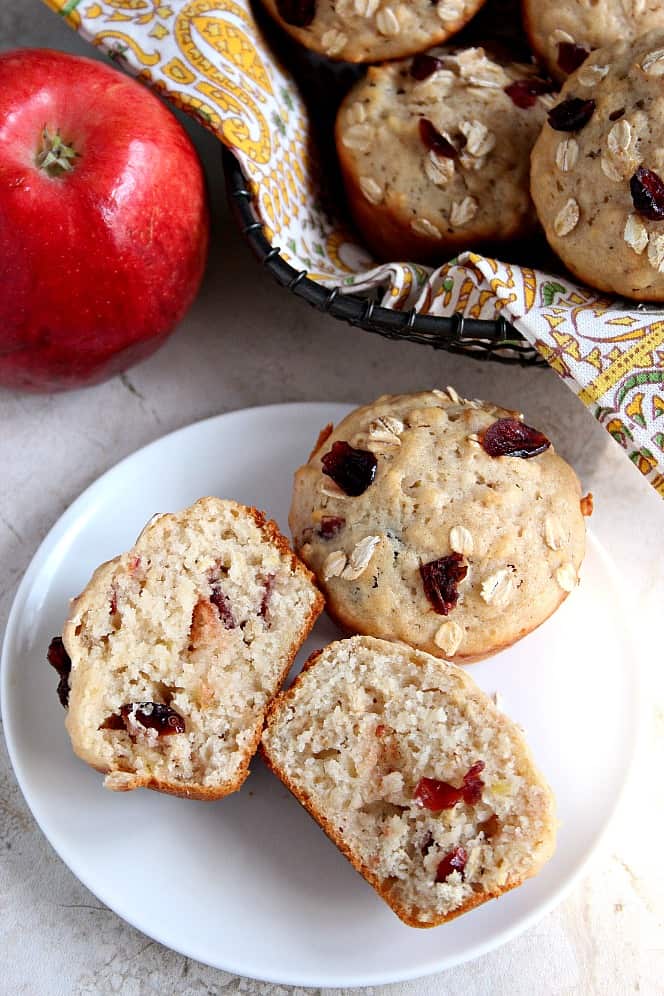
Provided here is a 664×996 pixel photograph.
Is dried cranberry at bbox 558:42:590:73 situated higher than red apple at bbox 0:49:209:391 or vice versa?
dried cranberry at bbox 558:42:590:73

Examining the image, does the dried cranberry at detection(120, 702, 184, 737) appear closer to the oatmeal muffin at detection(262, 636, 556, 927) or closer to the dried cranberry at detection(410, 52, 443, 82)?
the oatmeal muffin at detection(262, 636, 556, 927)

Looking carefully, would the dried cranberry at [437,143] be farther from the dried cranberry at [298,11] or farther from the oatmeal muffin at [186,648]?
the oatmeal muffin at [186,648]

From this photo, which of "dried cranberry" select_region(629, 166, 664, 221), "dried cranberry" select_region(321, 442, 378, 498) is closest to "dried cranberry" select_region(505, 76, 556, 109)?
"dried cranberry" select_region(629, 166, 664, 221)

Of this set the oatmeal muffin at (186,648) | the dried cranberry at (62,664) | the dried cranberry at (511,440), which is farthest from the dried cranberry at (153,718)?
the dried cranberry at (511,440)

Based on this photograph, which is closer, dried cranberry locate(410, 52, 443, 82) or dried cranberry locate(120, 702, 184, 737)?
dried cranberry locate(120, 702, 184, 737)

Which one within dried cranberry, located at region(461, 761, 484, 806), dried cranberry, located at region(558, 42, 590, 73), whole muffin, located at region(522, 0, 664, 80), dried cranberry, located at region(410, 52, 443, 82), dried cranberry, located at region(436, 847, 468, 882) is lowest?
dried cranberry, located at region(436, 847, 468, 882)

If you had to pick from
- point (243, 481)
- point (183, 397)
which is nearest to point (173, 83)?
point (183, 397)

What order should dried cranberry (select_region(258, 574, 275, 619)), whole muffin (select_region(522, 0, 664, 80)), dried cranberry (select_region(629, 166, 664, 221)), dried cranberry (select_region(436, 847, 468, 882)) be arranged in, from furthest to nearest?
whole muffin (select_region(522, 0, 664, 80))
dried cranberry (select_region(258, 574, 275, 619))
dried cranberry (select_region(629, 166, 664, 221))
dried cranberry (select_region(436, 847, 468, 882))
